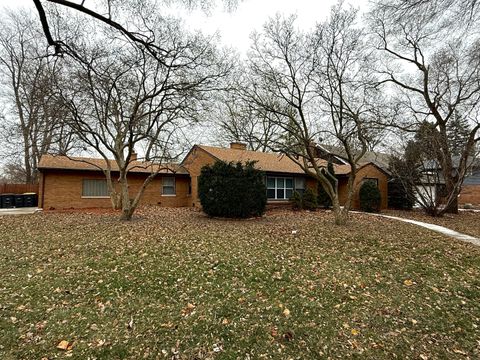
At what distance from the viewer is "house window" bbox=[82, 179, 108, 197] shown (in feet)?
60.8

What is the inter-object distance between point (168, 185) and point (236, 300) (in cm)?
1764

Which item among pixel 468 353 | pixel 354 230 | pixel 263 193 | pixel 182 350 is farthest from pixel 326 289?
pixel 263 193

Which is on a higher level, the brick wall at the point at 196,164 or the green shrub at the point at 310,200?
the brick wall at the point at 196,164

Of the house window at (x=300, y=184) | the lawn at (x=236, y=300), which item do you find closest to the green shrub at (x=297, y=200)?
the house window at (x=300, y=184)

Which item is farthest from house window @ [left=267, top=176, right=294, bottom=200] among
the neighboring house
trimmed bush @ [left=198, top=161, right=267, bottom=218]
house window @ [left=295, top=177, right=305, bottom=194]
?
trimmed bush @ [left=198, top=161, right=267, bottom=218]

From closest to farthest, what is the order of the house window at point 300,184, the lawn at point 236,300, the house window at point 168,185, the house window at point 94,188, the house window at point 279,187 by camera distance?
the lawn at point 236,300
the house window at point 94,188
the house window at point 279,187
the house window at point 300,184
the house window at point 168,185

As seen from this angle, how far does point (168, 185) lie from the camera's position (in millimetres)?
21391

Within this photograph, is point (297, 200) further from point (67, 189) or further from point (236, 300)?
point (67, 189)

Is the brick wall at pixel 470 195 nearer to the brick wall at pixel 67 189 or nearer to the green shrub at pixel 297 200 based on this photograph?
the green shrub at pixel 297 200

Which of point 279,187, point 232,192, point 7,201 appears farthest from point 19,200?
point 279,187

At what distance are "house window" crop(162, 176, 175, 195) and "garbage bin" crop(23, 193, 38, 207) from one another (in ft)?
31.9

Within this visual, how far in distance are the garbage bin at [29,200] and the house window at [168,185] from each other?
31.9 feet

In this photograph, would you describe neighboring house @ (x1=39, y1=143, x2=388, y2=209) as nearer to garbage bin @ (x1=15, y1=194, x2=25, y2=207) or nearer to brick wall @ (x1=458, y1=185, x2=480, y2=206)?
garbage bin @ (x1=15, y1=194, x2=25, y2=207)

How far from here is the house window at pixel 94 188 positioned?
18547 mm
